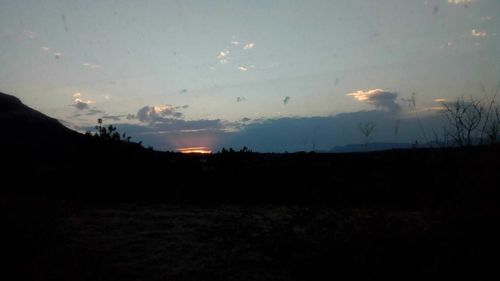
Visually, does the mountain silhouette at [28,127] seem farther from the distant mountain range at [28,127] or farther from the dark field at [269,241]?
the dark field at [269,241]

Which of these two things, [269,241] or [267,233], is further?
[267,233]

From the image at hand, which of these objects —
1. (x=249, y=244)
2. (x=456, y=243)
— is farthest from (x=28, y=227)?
(x=456, y=243)

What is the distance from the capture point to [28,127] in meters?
45.0

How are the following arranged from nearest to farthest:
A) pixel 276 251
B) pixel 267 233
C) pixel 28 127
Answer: pixel 276 251
pixel 267 233
pixel 28 127

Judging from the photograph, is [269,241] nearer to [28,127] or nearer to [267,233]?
[267,233]

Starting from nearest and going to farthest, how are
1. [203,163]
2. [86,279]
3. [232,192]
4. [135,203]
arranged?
[86,279], [135,203], [232,192], [203,163]

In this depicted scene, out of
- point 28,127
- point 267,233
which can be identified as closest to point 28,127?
point 28,127

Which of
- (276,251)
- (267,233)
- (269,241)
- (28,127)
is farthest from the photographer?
(28,127)

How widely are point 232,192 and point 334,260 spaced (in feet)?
32.1

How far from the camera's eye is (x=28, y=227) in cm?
681

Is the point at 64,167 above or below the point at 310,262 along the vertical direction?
above

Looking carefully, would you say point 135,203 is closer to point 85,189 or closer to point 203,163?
point 85,189

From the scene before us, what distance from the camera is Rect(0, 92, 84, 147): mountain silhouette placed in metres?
42.2


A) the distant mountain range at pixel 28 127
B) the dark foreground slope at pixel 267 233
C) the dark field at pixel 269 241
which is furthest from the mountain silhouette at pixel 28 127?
the dark field at pixel 269 241
